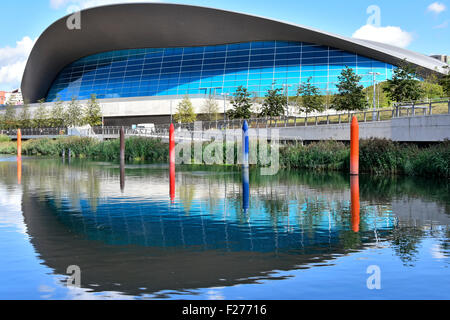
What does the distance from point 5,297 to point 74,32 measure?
257ft

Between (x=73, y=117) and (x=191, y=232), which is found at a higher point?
(x=73, y=117)

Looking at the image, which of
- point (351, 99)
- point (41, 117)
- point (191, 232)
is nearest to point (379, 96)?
point (351, 99)

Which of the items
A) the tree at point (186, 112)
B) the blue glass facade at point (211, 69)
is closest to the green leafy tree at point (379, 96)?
the blue glass facade at point (211, 69)

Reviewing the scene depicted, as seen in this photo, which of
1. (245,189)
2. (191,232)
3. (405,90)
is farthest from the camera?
(405,90)

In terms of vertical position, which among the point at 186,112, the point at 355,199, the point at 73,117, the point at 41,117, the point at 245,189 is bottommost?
the point at 355,199

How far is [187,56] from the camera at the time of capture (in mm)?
76250

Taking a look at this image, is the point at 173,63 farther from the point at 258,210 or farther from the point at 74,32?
the point at 258,210

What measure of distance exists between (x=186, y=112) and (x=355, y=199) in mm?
49013

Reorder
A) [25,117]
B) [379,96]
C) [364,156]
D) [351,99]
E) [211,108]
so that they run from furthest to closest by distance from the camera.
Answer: [25,117] → [211,108] → [379,96] → [351,99] → [364,156]

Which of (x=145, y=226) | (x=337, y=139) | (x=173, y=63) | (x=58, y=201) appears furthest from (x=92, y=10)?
(x=145, y=226)

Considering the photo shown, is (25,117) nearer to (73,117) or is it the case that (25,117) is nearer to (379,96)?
(73,117)

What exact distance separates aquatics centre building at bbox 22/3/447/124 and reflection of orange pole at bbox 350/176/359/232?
4275 cm

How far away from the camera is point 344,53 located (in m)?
66.4
